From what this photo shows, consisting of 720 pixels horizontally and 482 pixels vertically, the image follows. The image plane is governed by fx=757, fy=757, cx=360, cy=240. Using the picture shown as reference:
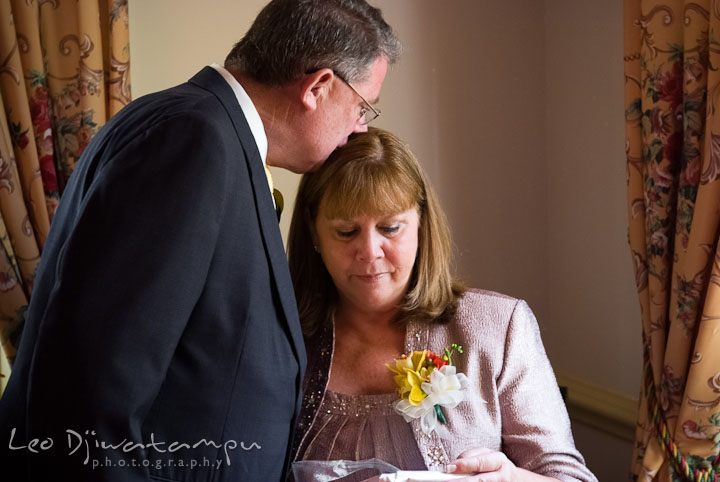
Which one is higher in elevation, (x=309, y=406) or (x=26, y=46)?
(x=26, y=46)

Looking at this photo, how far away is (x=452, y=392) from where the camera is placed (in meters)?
1.65

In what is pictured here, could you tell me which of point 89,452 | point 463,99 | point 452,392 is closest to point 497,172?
point 463,99

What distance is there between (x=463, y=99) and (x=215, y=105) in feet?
5.32

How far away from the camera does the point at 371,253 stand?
1.80 metres

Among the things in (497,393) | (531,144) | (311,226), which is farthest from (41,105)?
(531,144)

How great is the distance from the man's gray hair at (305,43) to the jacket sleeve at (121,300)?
304 mm

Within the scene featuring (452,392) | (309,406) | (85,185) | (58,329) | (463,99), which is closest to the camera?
(58,329)

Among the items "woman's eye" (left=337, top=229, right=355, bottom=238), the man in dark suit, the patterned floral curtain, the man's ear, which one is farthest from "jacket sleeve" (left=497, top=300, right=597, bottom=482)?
the patterned floral curtain

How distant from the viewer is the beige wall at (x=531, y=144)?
2.54m

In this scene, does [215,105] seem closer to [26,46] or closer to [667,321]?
[26,46]

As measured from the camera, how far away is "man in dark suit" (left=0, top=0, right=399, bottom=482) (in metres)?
1.11

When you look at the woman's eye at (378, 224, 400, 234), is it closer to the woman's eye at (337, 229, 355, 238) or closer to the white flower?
the woman's eye at (337, 229, 355, 238)

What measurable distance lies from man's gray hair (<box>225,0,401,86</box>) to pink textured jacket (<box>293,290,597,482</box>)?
0.70 metres

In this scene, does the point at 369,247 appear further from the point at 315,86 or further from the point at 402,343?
the point at 315,86
